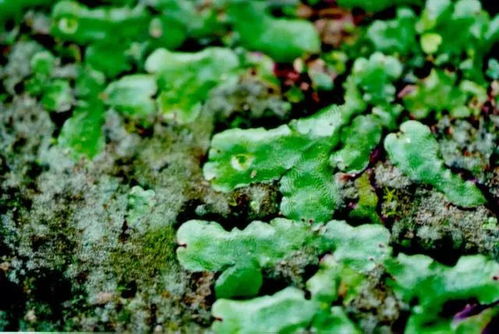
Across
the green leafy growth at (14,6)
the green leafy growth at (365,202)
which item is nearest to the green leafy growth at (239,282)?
the green leafy growth at (365,202)

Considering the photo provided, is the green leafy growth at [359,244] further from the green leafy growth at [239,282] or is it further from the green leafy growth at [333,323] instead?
the green leafy growth at [239,282]

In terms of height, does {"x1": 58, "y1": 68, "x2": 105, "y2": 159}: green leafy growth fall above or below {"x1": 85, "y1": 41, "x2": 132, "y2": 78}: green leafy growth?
below

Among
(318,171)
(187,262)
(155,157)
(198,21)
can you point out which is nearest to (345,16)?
(198,21)

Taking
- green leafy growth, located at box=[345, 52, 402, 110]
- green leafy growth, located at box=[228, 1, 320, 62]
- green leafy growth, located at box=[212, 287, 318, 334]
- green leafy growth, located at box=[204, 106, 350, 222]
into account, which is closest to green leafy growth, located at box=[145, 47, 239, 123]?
green leafy growth, located at box=[228, 1, 320, 62]

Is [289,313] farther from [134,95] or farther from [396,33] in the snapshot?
[396,33]

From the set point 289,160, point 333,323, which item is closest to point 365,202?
point 289,160

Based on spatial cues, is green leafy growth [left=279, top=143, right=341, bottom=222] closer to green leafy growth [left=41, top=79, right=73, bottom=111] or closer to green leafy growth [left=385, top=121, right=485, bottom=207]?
green leafy growth [left=385, top=121, right=485, bottom=207]
